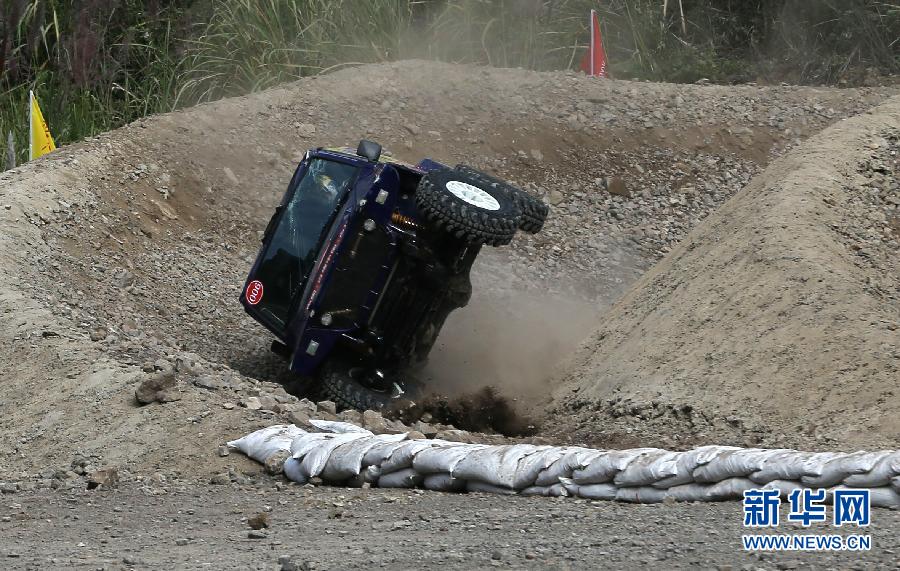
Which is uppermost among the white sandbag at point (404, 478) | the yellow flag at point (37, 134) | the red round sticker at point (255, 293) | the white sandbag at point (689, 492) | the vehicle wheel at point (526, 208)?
the yellow flag at point (37, 134)

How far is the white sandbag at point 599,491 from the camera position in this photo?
Answer: 605 cm

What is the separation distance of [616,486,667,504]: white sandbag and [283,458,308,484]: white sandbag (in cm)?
176

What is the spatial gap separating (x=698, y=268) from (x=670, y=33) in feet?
35.5

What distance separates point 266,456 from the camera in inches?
282

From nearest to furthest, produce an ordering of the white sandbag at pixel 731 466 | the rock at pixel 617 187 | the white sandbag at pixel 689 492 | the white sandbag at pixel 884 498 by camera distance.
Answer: the white sandbag at pixel 884 498, the white sandbag at pixel 731 466, the white sandbag at pixel 689 492, the rock at pixel 617 187

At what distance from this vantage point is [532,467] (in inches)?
245

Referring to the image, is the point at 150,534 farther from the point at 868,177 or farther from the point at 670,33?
the point at 670,33

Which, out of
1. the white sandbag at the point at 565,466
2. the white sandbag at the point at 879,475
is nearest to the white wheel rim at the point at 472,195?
the white sandbag at the point at 565,466

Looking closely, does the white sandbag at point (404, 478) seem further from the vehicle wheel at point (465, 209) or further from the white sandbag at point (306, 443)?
the vehicle wheel at point (465, 209)

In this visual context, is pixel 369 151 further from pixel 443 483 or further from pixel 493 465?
pixel 493 465

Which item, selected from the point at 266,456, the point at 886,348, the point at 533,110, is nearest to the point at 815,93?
the point at 533,110

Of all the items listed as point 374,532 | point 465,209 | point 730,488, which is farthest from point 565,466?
point 465,209

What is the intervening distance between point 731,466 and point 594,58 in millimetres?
12060

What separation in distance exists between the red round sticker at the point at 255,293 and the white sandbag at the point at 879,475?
17.4 feet
